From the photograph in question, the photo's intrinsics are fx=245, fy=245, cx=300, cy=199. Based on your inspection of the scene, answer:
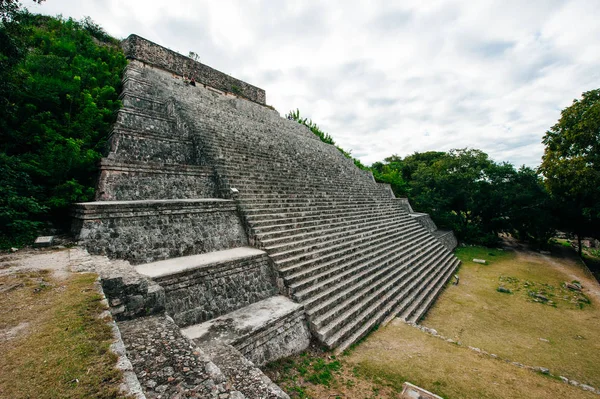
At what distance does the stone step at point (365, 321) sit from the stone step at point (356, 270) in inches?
25.4

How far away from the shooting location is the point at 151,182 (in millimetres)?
5871

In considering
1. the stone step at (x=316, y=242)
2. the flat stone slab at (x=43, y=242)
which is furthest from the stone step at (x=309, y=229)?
the flat stone slab at (x=43, y=242)

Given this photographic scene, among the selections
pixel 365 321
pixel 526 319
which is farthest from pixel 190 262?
pixel 526 319

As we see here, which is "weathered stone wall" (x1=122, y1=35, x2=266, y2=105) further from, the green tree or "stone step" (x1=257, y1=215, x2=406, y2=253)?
the green tree

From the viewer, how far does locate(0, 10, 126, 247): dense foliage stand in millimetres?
4391

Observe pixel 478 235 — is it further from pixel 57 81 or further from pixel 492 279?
pixel 57 81

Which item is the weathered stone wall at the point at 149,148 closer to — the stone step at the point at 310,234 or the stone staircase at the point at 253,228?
the stone staircase at the point at 253,228

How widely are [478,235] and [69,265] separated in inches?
810

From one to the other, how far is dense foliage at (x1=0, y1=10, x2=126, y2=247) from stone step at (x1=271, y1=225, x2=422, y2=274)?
4.37m

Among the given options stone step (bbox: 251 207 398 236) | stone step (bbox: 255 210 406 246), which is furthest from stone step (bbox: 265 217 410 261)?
stone step (bbox: 251 207 398 236)

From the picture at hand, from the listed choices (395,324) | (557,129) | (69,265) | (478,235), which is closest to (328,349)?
(395,324)

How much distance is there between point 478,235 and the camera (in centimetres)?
1688

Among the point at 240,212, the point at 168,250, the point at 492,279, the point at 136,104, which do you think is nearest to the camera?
the point at 168,250

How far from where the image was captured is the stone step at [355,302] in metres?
4.32
